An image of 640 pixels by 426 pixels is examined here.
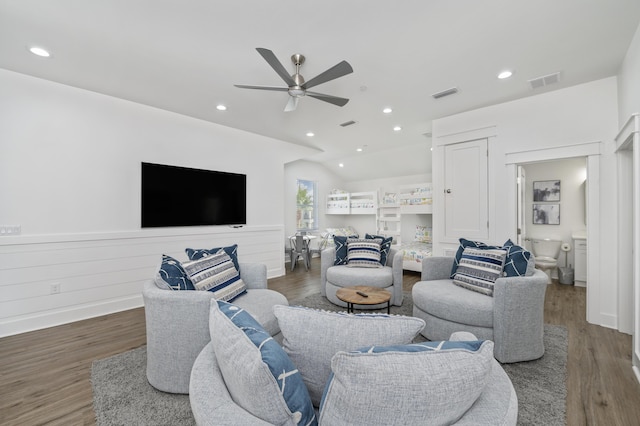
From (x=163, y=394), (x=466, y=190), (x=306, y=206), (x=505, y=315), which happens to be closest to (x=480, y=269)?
(x=505, y=315)

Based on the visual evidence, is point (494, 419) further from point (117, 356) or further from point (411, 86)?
point (411, 86)

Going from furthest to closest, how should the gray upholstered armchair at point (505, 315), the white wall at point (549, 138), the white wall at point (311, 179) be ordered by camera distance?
the white wall at point (311, 179)
the white wall at point (549, 138)
the gray upholstered armchair at point (505, 315)

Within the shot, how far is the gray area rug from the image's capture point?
1.57 m

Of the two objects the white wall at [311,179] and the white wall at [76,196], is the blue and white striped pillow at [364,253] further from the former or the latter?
the white wall at [311,179]

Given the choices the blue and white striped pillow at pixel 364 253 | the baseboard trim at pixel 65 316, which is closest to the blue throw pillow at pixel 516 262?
the blue and white striped pillow at pixel 364 253

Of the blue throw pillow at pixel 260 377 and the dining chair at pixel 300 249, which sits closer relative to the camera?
the blue throw pillow at pixel 260 377

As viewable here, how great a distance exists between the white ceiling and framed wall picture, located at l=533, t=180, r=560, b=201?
7.72 ft

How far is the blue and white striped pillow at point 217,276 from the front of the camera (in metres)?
2.04

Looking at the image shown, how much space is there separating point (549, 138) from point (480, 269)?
6.72 ft

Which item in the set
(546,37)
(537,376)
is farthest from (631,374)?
(546,37)

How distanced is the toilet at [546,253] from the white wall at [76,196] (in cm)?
556

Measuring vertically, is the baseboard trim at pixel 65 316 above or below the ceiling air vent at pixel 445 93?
below

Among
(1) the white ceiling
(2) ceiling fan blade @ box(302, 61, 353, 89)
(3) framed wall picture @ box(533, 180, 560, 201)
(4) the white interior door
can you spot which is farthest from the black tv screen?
(3) framed wall picture @ box(533, 180, 560, 201)

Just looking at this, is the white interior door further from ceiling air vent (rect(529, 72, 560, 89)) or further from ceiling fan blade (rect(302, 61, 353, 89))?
ceiling fan blade (rect(302, 61, 353, 89))
